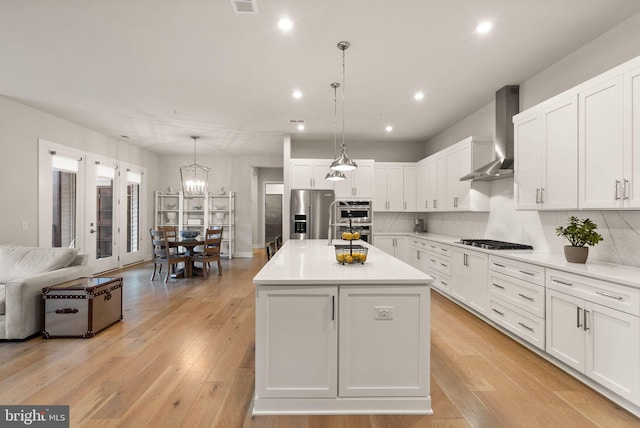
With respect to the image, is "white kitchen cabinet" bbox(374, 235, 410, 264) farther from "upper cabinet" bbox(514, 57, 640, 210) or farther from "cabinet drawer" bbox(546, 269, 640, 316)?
"cabinet drawer" bbox(546, 269, 640, 316)

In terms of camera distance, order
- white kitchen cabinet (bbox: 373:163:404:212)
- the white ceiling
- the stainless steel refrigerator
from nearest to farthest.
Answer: the white ceiling → the stainless steel refrigerator → white kitchen cabinet (bbox: 373:163:404:212)

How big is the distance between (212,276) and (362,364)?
5.06 metres

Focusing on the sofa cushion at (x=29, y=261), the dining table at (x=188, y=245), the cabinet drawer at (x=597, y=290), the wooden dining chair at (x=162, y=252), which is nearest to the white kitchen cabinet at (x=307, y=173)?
the dining table at (x=188, y=245)

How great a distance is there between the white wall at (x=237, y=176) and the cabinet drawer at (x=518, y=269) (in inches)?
262

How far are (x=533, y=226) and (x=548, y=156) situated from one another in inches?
40.9

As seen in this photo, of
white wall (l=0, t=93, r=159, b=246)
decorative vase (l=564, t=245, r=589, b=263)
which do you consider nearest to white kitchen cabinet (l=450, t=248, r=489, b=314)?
decorative vase (l=564, t=245, r=589, b=263)

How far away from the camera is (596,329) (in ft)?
7.66

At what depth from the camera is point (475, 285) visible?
13.3ft

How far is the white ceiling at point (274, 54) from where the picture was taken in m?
2.64

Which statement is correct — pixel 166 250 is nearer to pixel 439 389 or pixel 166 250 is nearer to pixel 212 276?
pixel 212 276

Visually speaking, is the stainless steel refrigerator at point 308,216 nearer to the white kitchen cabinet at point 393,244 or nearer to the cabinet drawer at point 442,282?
the white kitchen cabinet at point 393,244

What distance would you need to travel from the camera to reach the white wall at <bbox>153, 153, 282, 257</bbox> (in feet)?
29.7

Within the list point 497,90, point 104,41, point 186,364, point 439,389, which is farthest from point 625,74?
point 104,41

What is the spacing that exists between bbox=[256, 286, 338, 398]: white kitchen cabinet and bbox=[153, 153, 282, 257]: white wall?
286 inches
